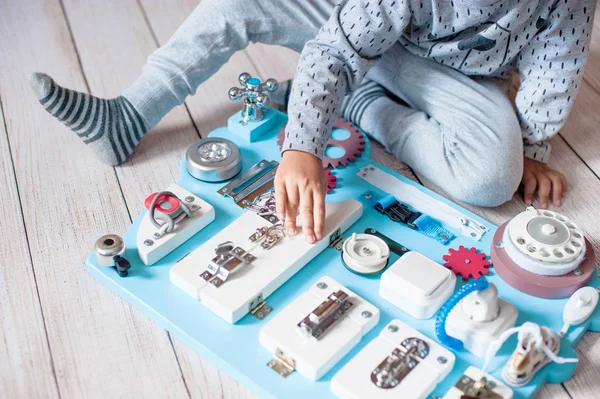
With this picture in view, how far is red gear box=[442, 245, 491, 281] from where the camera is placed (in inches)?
37.2

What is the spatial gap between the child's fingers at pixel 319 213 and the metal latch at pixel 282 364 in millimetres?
193

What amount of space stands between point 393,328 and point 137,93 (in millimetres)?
607

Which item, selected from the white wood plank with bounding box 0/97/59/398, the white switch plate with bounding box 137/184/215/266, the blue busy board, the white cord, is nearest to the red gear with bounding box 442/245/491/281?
the blue busy board

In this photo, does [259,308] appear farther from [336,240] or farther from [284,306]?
[336,240]

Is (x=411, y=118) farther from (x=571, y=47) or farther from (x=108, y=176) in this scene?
(x=108, y=176)

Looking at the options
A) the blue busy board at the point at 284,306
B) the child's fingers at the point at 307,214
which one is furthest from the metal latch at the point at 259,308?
the child's fingers at the point at 307,214

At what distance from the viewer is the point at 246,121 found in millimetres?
1182

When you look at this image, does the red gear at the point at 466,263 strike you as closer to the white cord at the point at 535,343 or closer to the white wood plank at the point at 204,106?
the white cord at the point at 535,343

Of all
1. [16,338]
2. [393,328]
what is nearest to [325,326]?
[393,328]

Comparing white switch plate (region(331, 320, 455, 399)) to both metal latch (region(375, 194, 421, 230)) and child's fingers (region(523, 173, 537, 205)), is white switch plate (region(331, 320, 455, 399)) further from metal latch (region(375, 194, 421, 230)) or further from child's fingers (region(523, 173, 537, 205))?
child's fingers (region(523, 173, 537, 205))

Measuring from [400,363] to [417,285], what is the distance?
4.4 inches

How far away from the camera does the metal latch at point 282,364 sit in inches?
32.2

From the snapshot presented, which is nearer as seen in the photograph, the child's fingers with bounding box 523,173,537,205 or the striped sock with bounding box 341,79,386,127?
the child's fingers with bounding box 523,173,537,205

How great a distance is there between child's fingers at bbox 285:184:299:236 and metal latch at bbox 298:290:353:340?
4.9 inches
